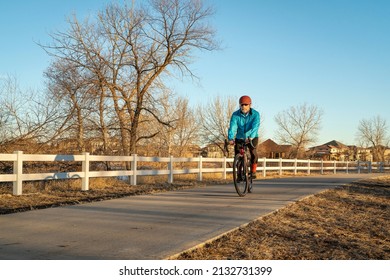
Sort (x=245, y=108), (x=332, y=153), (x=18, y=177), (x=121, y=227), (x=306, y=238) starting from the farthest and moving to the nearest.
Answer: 1. (x=332, y=153)
2. (x=18, y=177)
3. (x=245, y=108)
4. (x=121, y=227)
5. (x=306, y=238)

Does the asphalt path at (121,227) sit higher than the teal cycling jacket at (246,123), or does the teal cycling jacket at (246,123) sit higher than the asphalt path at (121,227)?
the teal cycling jacket at (246,123)

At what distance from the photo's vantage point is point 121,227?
5621mm

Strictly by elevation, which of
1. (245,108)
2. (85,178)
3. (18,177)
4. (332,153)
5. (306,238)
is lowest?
(306,238)

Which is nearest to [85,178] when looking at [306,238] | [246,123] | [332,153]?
[246,123]

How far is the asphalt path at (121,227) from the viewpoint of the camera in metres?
4.20

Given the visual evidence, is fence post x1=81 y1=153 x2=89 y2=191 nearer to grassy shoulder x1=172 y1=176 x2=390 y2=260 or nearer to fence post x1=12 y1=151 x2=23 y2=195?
fence post x1=12 y1=151 x2=23 y2=195

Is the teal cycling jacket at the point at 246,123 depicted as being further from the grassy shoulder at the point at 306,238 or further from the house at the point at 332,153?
the house at the point at 332,153

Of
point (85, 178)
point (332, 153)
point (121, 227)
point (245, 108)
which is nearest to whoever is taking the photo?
point (121, 227)

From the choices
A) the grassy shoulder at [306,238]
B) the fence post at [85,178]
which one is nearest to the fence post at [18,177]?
the fence post at [85,178]

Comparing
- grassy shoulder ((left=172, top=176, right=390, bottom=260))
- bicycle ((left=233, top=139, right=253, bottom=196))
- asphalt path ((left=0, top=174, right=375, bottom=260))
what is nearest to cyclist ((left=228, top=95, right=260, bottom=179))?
bicycle ((left=233, top=139, right=253, bottom=196))

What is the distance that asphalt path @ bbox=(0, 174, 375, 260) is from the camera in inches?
165

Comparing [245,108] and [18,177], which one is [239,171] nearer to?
[245,108]

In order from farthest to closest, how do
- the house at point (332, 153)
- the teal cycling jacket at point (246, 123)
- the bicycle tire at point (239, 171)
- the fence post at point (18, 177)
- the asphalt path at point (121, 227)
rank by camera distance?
the house at point (332, 153), the fence post at point (18, 177), the teal cycling jacket at point (246, 123), the bicycle tire at point (239, 171), the asphalt path at point (121, 227)
